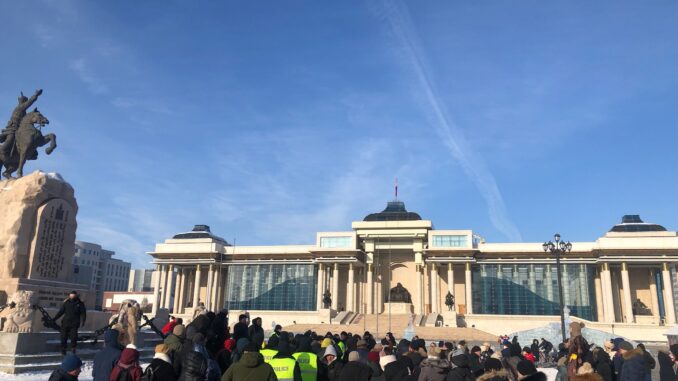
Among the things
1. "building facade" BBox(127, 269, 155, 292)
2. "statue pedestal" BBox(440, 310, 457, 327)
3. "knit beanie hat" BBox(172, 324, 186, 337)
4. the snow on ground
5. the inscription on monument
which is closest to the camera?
"knit beanie hat" BBox(172, 324, 186, 337)

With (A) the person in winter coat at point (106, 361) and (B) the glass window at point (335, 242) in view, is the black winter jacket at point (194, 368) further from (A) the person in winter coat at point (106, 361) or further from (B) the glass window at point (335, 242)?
A: (B) the glass window at point (335, 242)

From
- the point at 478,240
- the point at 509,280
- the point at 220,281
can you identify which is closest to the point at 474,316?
the point at 509,280

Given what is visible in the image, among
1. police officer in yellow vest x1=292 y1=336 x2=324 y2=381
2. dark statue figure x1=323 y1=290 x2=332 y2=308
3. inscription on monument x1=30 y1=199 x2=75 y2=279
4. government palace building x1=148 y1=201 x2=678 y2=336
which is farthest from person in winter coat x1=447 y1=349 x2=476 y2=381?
dark statue figure x1=323 y1=290 x2=332 y2=308

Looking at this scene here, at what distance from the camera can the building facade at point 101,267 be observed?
97438 mm

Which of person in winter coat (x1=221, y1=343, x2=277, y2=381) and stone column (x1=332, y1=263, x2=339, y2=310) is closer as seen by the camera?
person in winter coat (x1=221, y1=343, x2=277, y2=381)

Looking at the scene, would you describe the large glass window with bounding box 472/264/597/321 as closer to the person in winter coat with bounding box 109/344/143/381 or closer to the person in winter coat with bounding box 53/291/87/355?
the person in winter coat with bounding box 53/291/87/355

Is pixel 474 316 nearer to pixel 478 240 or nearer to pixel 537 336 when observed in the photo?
pixel 478 240

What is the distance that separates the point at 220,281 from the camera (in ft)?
205

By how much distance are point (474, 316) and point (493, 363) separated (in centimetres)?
4703

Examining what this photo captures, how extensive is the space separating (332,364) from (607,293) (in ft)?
169

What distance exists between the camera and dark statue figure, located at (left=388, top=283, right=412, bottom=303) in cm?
5691

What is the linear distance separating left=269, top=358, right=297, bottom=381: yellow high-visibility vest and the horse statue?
15.5 meters

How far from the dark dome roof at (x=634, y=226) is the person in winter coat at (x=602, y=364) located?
1960 inches

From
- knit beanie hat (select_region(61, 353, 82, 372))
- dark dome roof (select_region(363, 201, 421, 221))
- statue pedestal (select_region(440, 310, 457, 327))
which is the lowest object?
statue pedestal (select_region(440, 310, 457, 327))
